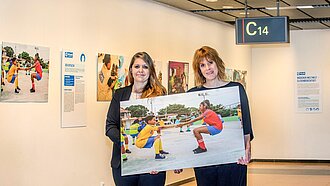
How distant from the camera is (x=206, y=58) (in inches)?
150

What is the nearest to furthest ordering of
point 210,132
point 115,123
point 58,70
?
point 210,132, point 115,123, point 58,70

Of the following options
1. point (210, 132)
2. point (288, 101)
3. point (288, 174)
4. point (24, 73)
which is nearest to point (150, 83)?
point (210, 132)

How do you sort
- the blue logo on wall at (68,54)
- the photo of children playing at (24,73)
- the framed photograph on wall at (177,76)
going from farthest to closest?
the framed photograph on wall at (177,76), the blue logo on wall at (68,54), the photo of children playing at (24,73)

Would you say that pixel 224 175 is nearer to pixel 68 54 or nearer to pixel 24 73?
pixel 24 73

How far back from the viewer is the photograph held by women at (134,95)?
12.3ft

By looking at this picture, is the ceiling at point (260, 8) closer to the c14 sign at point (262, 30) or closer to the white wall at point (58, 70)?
the white wall at point (58, 70)

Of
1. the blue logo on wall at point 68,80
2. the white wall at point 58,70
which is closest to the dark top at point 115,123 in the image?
the white wall at point 58,70

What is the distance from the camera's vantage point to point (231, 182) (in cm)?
374

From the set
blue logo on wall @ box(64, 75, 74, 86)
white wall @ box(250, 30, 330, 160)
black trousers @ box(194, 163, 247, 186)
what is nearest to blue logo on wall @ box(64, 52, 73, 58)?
blue logo on wall @ box(64, 75, 74, 86)

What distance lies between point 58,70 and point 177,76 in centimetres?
351

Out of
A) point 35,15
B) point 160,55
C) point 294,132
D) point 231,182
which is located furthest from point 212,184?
point 294,132

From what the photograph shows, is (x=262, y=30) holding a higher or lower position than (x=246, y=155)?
higher

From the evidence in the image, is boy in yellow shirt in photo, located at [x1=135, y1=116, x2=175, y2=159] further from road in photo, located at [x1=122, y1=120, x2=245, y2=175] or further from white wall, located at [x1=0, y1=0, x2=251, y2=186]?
white wall, located at [x1=0, y1=0, x2=251, y2=186]

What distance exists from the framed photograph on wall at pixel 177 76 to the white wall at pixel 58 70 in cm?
22
